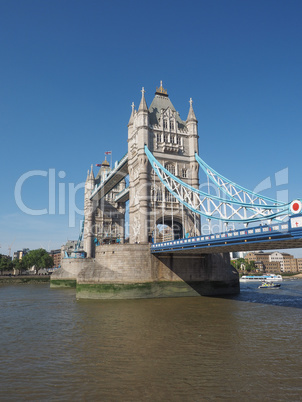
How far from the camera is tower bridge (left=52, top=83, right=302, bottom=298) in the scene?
26.8 m

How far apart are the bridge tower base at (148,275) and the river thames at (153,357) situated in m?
9.74

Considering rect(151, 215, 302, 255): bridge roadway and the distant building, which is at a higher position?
rect(151, 215, 302, 255): bridge roadway

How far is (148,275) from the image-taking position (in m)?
32.3

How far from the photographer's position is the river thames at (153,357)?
890cm

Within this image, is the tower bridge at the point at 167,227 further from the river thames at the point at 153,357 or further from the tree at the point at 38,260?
the tree at the point at 38,260

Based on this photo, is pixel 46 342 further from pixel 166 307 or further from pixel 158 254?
pixel 158 254

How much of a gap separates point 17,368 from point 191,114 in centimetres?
3827

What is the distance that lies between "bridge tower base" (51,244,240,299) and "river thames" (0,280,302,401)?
974 centimetres

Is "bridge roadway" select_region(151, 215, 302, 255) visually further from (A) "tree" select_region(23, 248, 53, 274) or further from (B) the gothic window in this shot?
(A) "tree" select_region(23, 248, 53, 274)

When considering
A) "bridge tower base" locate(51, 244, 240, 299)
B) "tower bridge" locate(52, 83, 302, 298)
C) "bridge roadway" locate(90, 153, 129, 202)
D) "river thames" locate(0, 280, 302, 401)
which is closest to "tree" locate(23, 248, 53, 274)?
"bridge roadway" locate(90, 153, 129, 202)

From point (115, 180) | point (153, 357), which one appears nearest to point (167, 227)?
point (115, 180)

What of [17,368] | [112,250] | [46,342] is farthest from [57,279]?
[17,368]

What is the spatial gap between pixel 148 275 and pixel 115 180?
91.4 feet

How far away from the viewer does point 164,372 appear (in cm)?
1045
